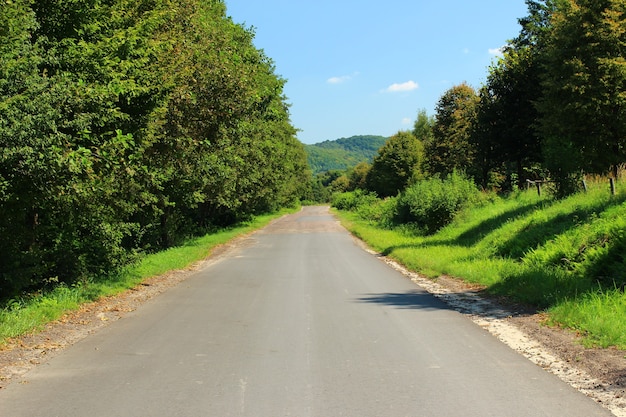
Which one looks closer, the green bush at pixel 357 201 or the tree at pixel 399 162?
the green bush at pixel 357 201

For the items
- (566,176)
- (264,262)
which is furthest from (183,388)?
(566,176)

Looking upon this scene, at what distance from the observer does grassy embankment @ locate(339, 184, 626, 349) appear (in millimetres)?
Answer: 8609

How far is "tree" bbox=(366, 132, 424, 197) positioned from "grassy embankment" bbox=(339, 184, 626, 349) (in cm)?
4877

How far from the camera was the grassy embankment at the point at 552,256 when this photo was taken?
339 inches

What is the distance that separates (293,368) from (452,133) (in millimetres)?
47797

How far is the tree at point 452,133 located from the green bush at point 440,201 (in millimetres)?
19505

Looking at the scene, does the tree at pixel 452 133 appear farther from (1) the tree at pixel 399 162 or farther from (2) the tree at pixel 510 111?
(1) the tree at pixel 399 162

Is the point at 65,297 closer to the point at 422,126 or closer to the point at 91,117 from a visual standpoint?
the point at 91,117

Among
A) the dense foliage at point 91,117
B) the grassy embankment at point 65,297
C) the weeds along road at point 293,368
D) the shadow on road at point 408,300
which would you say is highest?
the dense foliage at point 91,117

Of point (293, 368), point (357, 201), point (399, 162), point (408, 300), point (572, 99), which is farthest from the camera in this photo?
point (357, 201)

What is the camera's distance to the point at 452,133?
51.4m

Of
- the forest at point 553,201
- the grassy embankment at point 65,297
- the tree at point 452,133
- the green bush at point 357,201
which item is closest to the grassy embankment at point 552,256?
the forest at point 553,201

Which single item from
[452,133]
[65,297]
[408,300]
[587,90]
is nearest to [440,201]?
[587,90]

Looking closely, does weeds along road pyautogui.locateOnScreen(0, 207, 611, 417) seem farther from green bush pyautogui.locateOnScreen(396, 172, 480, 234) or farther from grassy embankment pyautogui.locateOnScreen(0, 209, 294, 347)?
green bush pyautogui.locateOnScreen(396, 172, 480, 234)
